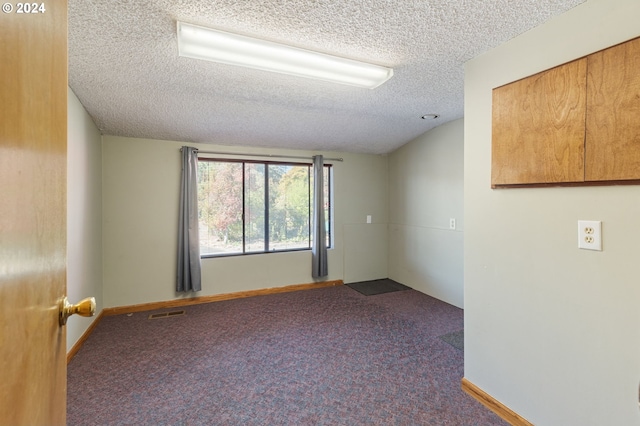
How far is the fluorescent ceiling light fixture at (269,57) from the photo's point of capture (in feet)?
5.33

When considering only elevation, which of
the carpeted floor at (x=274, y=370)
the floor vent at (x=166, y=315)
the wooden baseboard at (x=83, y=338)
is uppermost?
the wooden baseboard at (x=83, y=338)

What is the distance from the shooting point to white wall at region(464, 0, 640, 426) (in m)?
1.29

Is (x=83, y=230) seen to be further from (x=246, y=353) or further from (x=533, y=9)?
(x=533, y=9)

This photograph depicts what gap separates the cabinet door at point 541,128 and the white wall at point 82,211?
9.95ft

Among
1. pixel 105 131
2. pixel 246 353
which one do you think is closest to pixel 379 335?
pixel 246 353

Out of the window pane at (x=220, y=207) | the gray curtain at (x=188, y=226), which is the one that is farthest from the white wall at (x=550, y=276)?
the gray curtain at (x=188, y=226)

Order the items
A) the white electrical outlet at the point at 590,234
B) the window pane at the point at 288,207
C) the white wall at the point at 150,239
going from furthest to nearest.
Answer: the window pane at the point at 288,207
the white wall at the point at 150,239
the white electrical outlet at the point at 590,234

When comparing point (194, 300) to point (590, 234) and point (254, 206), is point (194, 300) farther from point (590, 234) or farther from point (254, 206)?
point (590, 234)

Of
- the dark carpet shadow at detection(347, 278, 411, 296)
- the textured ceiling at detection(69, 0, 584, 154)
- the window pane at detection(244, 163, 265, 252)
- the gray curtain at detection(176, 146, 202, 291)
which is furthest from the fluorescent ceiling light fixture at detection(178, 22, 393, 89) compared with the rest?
the dark carpet shadow at detection(347, 278, 411, 296)

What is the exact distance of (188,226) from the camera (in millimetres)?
3643

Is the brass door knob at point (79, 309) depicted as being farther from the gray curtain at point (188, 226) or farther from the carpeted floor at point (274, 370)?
the gray curtain at point (188, 226)

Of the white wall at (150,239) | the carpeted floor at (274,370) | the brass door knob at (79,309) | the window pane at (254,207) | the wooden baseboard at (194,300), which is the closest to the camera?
the brass door knob at (79,309)

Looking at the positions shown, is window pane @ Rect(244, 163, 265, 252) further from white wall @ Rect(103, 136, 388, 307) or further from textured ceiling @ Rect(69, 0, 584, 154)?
textured ceiling @ Rect(69, 0, 584, 154)

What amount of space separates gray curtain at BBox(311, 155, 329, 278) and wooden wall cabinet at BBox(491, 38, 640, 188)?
8.76ft
